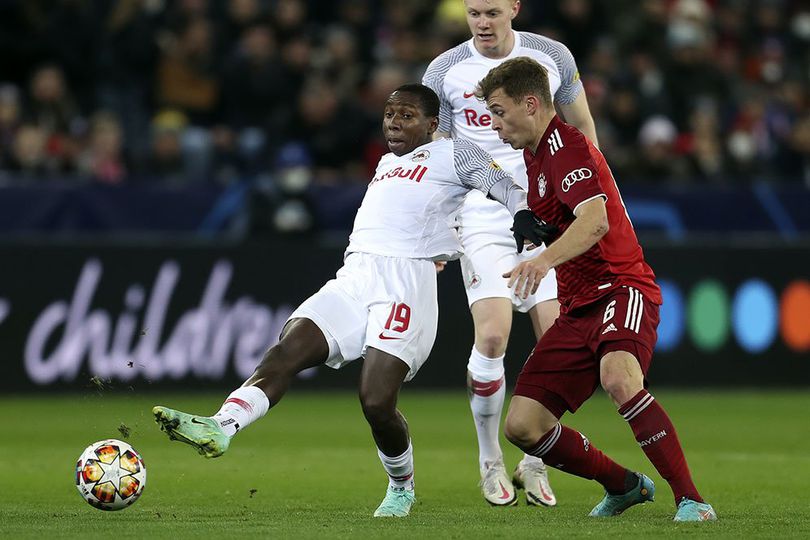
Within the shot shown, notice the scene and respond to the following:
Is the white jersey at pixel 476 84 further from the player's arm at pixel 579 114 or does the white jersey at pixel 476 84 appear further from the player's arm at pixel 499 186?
the player's arm at pixel 499 186

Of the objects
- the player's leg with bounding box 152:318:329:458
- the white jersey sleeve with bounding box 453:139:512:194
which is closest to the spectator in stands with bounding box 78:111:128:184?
the white jersey sleeve with bounding box 453:139:512:194

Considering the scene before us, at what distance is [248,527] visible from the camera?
6305 mm

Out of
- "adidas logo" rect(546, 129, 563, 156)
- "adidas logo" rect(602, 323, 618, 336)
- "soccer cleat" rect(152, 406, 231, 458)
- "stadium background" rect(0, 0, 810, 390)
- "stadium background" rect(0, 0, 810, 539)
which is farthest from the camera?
"stadium background" rect(0, 0, 810, 390)

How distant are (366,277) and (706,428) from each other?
5.31 m

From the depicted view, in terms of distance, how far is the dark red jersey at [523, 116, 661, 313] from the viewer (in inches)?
260

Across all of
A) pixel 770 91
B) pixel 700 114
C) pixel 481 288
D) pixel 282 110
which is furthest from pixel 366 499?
pixel 770 91

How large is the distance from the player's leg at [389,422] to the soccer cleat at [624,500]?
0.88 m

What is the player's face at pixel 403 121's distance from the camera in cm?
729

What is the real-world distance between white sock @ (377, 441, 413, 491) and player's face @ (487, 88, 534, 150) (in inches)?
59.3

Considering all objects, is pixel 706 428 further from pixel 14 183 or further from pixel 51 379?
pixel 14 183

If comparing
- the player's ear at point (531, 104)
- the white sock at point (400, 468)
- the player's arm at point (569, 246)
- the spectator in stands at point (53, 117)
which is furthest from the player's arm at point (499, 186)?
the spectator in stands at point (53, 117)

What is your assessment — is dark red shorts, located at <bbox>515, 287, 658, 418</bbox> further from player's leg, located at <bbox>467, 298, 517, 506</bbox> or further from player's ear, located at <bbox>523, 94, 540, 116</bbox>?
player's leg, located at <bbox>467, 298, 517, 506</bbox>

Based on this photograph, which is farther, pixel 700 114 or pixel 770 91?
pixel 770 91

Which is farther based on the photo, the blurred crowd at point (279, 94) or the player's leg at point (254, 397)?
the blurred crowd at point (279, 94)
